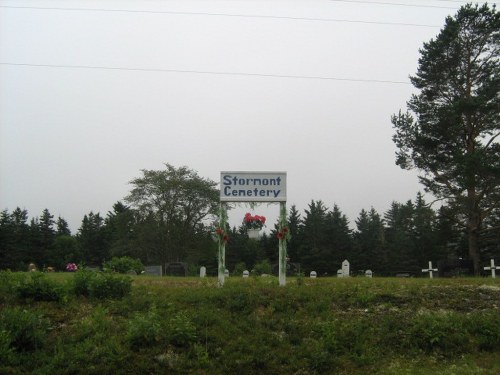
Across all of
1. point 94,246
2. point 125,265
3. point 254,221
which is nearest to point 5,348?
point 254,221

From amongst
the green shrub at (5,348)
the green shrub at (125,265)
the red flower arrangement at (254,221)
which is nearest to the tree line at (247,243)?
the green shrub at (125,265)

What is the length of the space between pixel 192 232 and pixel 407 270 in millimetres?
25137

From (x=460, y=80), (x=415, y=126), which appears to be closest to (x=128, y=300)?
(x=415, y=126)

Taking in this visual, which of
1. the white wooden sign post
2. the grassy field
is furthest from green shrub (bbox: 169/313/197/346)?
the white wooden sign post

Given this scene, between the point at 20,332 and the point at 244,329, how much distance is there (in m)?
3.83

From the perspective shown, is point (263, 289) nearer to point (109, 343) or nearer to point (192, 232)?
point (109, 343)

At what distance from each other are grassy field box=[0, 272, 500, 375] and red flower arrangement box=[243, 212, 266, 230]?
253 centimetres

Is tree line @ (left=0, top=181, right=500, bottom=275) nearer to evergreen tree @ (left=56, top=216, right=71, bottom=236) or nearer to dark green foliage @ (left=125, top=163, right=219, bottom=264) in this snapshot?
dark green foliage @ (left=125, top=163, right=219, bottom=264)

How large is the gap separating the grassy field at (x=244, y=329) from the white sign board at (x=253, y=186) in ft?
7.19

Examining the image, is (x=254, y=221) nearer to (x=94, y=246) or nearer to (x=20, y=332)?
(x=20, y=332)

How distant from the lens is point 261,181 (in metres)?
12.2

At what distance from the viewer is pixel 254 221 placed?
1359cm

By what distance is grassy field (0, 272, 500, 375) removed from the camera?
8016 millimetres

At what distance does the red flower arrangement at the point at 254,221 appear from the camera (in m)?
13.5
